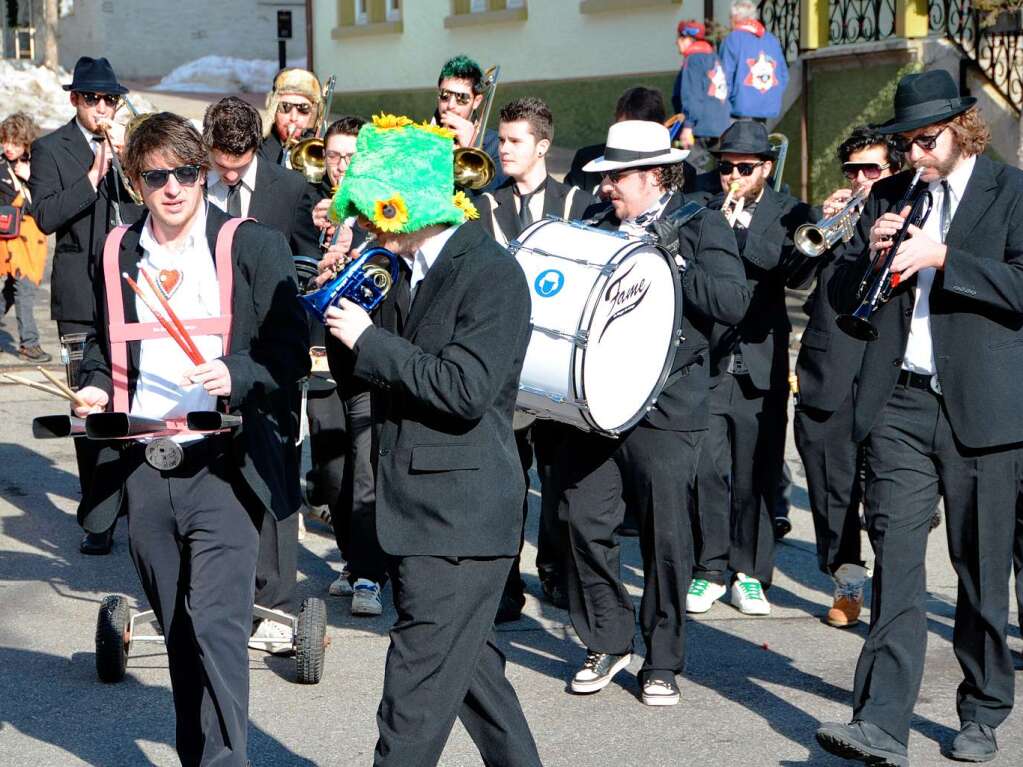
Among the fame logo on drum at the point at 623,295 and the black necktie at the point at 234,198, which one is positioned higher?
the black necktie at the point at 234,198

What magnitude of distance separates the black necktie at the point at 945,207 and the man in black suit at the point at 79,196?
12.2 ft

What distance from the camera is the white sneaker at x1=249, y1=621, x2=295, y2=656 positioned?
20.6 feet

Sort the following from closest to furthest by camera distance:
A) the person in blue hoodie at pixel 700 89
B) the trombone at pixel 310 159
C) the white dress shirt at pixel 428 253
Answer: the white dress shirt at pixel 428 253, the trombone at pixel 310 159, the person in blue hoodie at pixel 700 89

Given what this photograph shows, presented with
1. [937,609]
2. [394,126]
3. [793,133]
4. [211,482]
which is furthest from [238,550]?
[793,133]

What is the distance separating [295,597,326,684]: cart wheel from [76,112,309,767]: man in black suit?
3.94 ft

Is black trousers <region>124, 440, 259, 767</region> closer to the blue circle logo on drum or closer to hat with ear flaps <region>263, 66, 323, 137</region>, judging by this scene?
the blue circle logo on drum

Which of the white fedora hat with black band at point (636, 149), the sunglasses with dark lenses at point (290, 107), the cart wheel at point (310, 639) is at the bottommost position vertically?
the cart wheel at point (310, 639)

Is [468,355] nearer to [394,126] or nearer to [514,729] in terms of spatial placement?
[394,126]

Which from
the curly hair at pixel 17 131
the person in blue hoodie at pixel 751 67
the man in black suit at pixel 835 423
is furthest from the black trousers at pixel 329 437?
the person in blue hoodie at pixel 751 67

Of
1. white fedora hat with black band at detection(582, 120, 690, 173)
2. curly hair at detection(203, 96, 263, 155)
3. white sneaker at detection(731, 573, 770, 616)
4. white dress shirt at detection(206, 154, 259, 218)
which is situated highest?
curly hair at detection(203, 96, 263, 155)

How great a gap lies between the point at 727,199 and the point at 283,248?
2.65m

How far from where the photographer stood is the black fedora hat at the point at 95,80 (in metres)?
7.45

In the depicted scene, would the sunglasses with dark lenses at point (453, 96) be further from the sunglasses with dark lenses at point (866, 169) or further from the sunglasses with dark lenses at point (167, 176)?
the sunglasses with dark lenses at point (167, 176)

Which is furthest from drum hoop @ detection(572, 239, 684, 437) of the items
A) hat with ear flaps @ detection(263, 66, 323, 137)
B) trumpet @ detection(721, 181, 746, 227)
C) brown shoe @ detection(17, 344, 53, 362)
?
brown shoe @ detection(17, 344, 53, 362)
